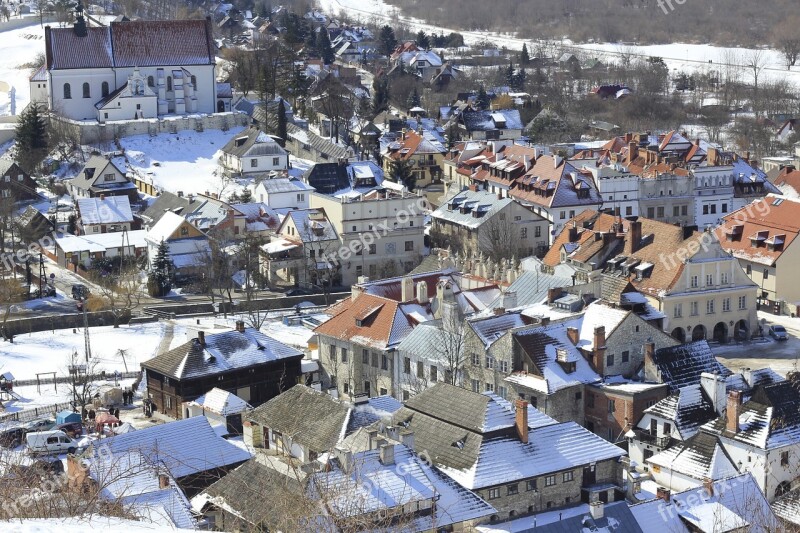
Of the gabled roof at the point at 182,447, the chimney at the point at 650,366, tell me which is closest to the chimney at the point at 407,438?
the gabled roof at the point at 182,447

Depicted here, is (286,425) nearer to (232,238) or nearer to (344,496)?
(344,496)

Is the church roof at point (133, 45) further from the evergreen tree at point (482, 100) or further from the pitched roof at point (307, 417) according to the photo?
the pitched roof at point (307, 417)

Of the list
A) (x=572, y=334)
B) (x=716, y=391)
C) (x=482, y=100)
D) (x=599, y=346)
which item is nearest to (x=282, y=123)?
(x=482, y=100)

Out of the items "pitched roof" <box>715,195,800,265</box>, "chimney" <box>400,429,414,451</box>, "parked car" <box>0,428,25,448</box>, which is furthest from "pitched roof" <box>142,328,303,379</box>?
"pitched roof" <box>715,195,800,265</box>

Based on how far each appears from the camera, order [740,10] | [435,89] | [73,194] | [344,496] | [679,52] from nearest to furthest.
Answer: [344,496] → [73,194] → [435,89] → [679,52] → [740,10]

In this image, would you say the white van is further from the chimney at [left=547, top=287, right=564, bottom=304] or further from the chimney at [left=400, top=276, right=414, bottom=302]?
the chimney at [left=547, top=287, right=564, bottom=304]

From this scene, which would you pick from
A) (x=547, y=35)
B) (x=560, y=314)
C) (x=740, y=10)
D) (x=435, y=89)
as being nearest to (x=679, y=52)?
(x=547, y=35)

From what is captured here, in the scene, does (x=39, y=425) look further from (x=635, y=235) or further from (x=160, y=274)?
(x=635, y=235)
